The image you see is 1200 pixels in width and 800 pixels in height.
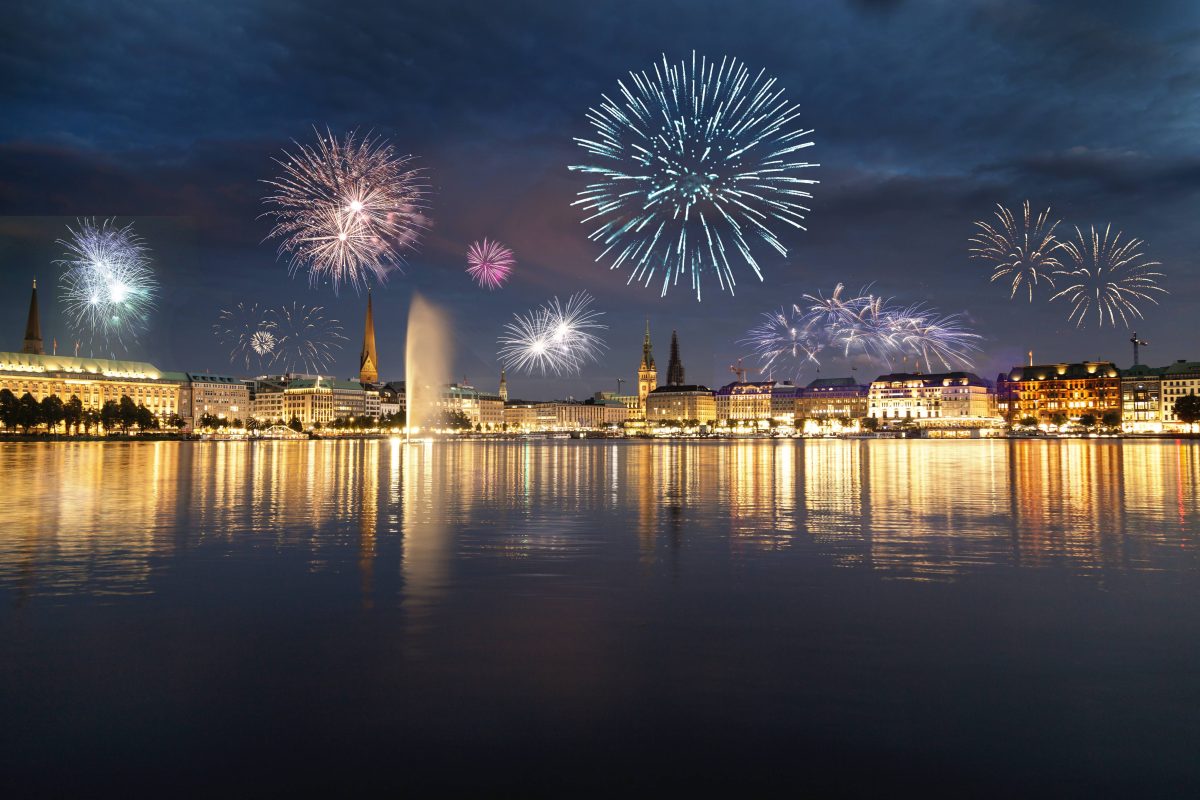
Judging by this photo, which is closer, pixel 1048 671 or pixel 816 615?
pixel 1048 671

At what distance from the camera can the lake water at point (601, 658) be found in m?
7.27

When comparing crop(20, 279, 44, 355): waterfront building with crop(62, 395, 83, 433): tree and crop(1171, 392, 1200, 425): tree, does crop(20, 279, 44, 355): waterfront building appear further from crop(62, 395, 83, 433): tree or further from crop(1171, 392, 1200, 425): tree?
crop(1171, 392, 1200, 425): tree

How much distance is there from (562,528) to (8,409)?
438 ft

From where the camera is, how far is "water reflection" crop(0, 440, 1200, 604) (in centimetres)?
1647

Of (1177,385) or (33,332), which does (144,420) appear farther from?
(1177,385)

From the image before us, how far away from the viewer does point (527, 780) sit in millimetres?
6977

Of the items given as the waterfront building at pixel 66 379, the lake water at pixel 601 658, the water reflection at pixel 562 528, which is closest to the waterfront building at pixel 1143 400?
the water reflection at pixel 562 528

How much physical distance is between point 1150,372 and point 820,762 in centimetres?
22856

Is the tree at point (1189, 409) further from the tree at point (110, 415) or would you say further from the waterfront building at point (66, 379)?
the waterfront building at point (66, 379)

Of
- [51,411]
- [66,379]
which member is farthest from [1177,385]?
[66,379]

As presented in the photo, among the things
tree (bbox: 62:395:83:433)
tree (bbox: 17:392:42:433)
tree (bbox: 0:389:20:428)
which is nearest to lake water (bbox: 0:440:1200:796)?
tree (bbox: 17:392:42:433)

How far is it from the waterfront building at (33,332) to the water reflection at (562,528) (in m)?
174

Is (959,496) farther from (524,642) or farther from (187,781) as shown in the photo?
(187,781)

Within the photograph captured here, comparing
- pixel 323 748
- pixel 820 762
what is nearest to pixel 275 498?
pixel 323 748
